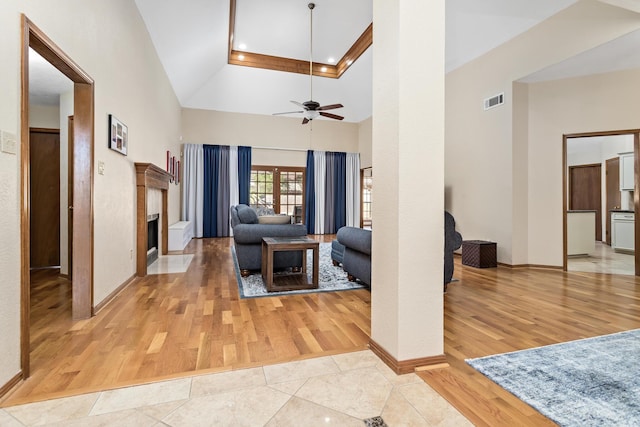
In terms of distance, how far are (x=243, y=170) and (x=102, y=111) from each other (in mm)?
5959

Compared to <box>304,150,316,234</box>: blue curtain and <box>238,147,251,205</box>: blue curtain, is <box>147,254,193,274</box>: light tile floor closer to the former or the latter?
<box>238,147,251,205</box>: blue curtain

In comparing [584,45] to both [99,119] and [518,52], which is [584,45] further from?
[99,119]

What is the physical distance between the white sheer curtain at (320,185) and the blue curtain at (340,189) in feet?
1.15

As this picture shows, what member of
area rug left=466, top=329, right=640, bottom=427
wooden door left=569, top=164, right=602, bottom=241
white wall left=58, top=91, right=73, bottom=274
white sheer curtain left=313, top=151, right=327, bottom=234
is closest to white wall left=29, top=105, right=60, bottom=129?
white wall left=58, top=91, right=73, bottom=274

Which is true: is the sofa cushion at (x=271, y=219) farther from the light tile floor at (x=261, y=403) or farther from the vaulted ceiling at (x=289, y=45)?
the vaulted ceiling at (x=289, y=45)

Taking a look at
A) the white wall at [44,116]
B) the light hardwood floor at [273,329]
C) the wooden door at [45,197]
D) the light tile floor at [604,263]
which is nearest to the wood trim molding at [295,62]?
the white wall at [44,116]

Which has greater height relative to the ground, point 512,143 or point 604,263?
point 512,143

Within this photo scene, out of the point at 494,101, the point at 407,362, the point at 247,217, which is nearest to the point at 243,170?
the point at 247,217

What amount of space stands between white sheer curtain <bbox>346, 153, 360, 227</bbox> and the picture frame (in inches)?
274

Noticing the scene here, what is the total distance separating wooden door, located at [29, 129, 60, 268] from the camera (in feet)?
14.8

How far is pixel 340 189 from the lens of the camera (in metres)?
9.74

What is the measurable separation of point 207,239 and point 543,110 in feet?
24.8

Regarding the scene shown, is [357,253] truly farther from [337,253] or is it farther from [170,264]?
[170,264]

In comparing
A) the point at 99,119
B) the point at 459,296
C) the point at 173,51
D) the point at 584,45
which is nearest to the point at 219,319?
the point at 99,119
